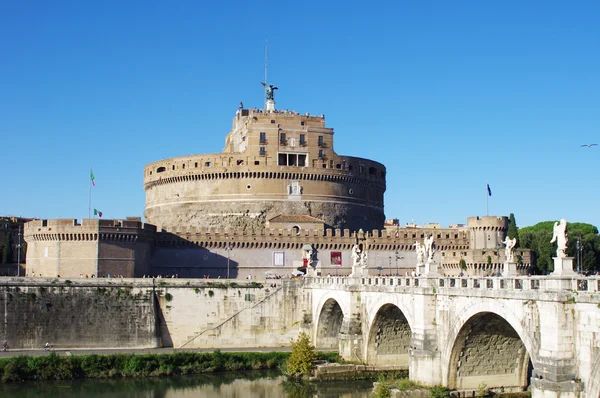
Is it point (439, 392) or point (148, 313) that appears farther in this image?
point (148, 313)

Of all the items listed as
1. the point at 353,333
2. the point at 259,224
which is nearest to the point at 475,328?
the point at 353,333

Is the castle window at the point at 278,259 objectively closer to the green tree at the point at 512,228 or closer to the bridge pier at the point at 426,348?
the green tree at the point at 512,228

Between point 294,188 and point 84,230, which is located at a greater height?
point 294,188

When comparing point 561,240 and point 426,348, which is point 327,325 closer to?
point 426,348

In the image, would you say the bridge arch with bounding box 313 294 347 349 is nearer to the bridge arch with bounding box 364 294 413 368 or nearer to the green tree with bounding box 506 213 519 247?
the bridge arch with bounding box 364 294 413 368

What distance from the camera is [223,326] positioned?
46500mm

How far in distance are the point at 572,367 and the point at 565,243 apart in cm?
329

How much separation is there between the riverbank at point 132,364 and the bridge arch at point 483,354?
40.5 feet

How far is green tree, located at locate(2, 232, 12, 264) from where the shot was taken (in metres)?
68.9

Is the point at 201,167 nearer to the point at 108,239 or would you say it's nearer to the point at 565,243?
the point at 108,239

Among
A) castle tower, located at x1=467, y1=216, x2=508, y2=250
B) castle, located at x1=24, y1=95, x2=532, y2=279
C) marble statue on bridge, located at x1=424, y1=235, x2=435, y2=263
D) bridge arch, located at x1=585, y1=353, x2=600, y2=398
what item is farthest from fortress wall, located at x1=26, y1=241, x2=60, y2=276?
bridge arch, located at x1=585, y1=353, x2=600, y2=398

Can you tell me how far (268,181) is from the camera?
6494 centimetres

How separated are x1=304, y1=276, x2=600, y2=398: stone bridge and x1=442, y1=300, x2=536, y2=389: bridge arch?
0.12 ft

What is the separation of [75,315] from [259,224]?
22.6 metres
